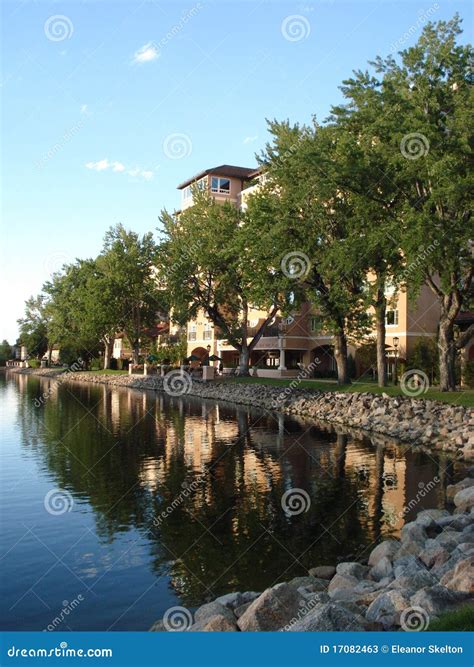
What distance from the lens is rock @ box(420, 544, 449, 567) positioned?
10.6 meters

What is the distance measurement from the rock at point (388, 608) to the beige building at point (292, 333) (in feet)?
79.1

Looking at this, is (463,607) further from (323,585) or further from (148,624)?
(148,624)

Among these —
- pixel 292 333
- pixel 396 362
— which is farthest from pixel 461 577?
pixel 292 333

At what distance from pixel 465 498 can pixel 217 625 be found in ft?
29.5

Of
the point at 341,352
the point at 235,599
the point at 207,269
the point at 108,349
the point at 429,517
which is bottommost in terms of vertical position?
the point at 235,599

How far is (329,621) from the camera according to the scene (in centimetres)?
763

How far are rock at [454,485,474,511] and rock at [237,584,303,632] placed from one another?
751cm

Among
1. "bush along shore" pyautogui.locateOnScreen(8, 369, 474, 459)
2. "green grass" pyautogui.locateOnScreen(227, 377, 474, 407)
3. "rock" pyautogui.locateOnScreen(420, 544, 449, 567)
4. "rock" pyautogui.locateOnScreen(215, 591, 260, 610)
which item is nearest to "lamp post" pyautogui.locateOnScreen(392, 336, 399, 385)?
"green grass" pyautogui.locateOnScreen(227, 377, 474, 407)

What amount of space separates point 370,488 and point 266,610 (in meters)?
9.45

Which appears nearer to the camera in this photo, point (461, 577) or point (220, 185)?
point (461, 577)

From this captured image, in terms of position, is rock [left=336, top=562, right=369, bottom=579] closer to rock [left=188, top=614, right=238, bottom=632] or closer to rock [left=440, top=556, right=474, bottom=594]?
rock [left=440, top=556, right=474, bottom=594]

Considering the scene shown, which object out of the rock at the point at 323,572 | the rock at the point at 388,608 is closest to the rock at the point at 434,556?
the rock at the point at 323,572

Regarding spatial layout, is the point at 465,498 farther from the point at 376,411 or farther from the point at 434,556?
the point at 376,411

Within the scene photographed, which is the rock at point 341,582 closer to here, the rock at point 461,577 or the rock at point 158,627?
the rock at point 461,577
